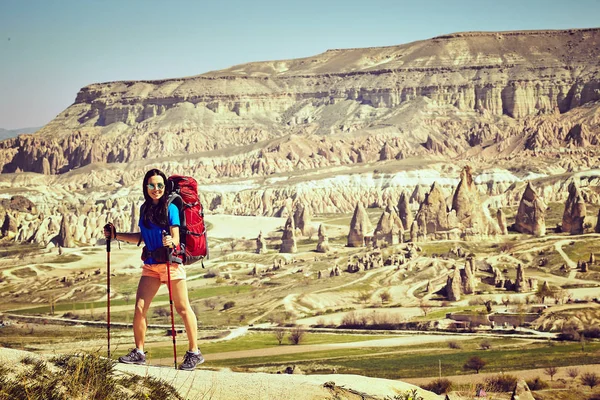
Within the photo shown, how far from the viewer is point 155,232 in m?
18.6

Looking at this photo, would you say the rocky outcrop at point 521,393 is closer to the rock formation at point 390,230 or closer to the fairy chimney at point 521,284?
the fairy chimney at point 521,284

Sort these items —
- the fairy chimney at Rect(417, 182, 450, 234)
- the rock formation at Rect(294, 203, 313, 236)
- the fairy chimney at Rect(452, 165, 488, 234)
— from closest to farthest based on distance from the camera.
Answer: the fairy chimney at Rect(452, 165, 488, 234) → the fairy chimney at Rect(417, 182, 450, 234) → the rock formation at Rect(294, 203, 313, 236)

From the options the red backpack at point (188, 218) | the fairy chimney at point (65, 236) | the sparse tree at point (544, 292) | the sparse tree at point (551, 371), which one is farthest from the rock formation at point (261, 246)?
the red backpack at point (188, 218)

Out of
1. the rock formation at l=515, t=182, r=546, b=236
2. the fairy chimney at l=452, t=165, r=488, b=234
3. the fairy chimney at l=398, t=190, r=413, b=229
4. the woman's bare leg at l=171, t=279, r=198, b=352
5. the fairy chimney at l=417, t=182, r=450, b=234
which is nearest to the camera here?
the woman's bare leg at l=171, t=279, r=198, b=352

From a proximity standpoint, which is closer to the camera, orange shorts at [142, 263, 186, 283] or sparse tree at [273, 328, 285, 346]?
orange shorts at [142, 263, 186, 283]

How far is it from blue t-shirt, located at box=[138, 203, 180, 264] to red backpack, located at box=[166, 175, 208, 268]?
5.0 inches

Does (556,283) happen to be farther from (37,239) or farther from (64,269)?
(37,239)

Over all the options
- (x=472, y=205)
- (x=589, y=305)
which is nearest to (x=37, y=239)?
(x=472, y=205)

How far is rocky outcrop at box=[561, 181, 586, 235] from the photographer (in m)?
143

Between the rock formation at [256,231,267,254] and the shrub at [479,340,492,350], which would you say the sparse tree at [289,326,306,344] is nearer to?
the shrub at [479,340,492,350]

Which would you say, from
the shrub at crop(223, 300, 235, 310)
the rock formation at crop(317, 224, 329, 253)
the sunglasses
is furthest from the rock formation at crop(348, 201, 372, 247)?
the sunglasses

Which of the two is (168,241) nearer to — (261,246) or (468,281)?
(468,281)

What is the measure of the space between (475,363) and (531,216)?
8746cm

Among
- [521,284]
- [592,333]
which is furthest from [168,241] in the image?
[521,284]
